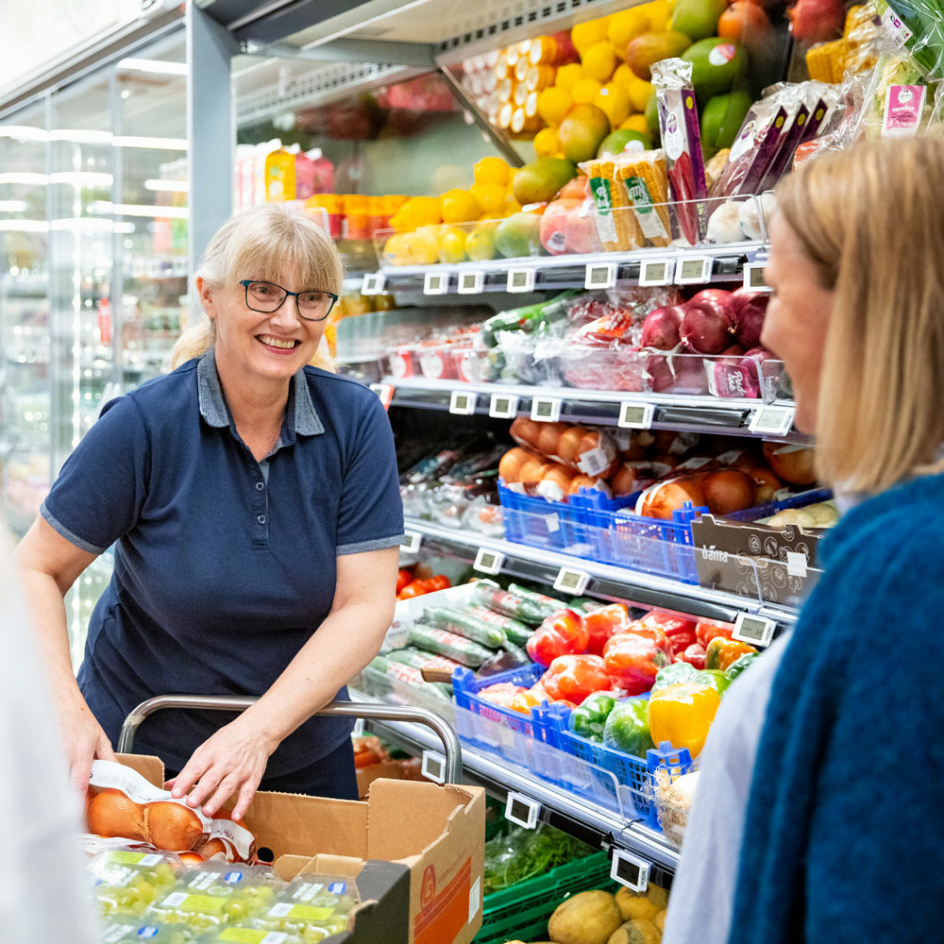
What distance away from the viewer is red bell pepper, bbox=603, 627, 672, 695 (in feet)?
8.09

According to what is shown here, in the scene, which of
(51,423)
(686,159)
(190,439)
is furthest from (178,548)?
(51,423)

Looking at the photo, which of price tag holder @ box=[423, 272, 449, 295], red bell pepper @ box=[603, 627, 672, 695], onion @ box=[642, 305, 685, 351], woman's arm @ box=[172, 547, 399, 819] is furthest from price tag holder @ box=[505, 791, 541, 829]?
price tag holder @ box=[423, 272, 449, 295]

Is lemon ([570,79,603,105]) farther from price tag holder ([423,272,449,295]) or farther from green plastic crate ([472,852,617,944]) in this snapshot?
green plastic crate ([472,852,617,944])

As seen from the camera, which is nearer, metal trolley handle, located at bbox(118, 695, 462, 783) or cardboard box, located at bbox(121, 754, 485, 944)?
cardboard box, located at bbox(121, 754, 485, 944)

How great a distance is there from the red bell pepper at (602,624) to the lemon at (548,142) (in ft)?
4.65

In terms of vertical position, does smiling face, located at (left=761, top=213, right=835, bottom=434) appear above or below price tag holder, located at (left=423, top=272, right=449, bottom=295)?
below

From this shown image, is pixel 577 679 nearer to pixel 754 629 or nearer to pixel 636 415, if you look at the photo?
pixel 754 629

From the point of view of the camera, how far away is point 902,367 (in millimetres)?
799

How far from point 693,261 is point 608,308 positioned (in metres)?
0.58

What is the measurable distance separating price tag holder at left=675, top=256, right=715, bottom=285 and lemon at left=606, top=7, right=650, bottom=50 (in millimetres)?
932

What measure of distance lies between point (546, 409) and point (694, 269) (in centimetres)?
59

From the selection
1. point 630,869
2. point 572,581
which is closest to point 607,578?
point 572,581

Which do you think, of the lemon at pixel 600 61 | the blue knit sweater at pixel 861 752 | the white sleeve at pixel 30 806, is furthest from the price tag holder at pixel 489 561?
the white sleeve at pixel 30 806

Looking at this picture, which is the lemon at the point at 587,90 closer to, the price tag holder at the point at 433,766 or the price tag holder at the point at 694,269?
the price tag holder at the point at 694,269
